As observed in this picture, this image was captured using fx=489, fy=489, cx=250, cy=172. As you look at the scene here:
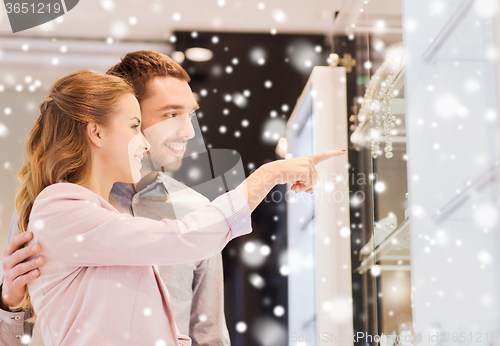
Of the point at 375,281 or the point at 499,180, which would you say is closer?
the point at 499,180

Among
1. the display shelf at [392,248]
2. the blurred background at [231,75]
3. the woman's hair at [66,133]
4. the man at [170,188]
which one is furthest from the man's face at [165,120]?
the blurred background at [231,75]

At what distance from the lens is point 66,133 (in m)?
0.88

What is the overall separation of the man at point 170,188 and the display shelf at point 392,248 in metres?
0.39

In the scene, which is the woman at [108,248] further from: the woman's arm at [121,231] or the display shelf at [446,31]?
the display shelf at [446,31]

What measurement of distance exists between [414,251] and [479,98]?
11.4 inches

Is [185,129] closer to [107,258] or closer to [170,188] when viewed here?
[170,188]

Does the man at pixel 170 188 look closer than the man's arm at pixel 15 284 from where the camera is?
No

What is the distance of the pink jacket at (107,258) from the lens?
73 centimetres

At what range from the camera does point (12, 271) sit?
0.81 metres

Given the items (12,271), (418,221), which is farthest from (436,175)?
(12,271)

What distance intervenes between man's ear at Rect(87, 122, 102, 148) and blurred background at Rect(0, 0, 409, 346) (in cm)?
107

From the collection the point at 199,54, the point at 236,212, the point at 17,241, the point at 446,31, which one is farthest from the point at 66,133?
the point at 199,54

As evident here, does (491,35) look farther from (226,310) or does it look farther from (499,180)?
(226,310)

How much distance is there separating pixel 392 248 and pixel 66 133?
719mm
